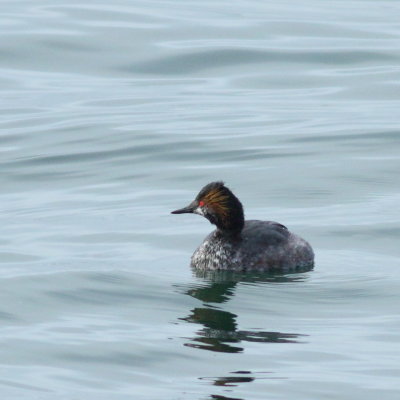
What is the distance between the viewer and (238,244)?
14.0 metres

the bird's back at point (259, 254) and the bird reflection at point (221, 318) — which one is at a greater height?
the bird's back at point (259, 254)

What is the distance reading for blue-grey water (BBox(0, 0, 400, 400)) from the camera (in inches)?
414

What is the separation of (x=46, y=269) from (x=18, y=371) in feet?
10.8

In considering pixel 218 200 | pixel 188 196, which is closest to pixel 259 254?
pixel 218 200

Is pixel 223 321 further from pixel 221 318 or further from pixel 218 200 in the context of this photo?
pixel 218 200

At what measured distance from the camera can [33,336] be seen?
37.0 ft

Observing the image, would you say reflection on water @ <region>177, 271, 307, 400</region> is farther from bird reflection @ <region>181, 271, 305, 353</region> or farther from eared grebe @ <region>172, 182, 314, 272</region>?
eared grebe @ <region>172, 182, 314, 272</region>

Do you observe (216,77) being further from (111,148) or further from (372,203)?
(372,203)

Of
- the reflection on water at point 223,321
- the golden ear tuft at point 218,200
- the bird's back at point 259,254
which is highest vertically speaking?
the golden ear tuft at point 218,200

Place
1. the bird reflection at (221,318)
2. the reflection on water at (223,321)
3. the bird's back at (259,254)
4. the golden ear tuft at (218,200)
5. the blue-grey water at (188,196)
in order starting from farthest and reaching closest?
the golden ear tuft at (218,200) → the bird's back at (259,254) → the bird reflection at (221,318) → the reflection on water at (223,321) → the blue-grey water at (188,196)

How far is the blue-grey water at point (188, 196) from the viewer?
10523mm

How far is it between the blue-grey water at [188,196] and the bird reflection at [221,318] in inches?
1.1

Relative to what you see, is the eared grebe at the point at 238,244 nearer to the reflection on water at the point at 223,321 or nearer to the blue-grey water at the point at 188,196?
the reflection on water at the point at 223,321

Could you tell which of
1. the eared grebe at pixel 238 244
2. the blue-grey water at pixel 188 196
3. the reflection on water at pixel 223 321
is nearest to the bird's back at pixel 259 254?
the eared grebe at pixel 238 244
